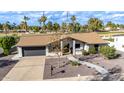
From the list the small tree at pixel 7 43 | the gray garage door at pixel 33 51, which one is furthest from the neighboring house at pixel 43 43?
the small tree at pixel 7 43

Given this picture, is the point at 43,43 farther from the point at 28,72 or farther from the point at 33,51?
the point at 28,72

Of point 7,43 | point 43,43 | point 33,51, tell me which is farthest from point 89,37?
point 7,43

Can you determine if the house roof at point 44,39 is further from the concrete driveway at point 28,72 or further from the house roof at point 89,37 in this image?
the concrete driveway at point 28,72

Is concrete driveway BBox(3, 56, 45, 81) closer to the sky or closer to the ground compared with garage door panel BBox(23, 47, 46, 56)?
closer to the ground

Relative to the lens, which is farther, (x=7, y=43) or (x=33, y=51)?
(x=7, y=43)

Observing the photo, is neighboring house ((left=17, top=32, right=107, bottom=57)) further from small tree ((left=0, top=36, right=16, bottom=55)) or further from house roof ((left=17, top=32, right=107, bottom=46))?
small tree ((left=0, top=36, right=16, bottom=55))

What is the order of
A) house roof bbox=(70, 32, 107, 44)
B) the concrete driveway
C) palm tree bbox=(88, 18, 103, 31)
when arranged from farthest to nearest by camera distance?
house roof bbox=(70, 32, 107, 44) → the concrete driveway → palm tree bbox=(88, 18, 103, 31)

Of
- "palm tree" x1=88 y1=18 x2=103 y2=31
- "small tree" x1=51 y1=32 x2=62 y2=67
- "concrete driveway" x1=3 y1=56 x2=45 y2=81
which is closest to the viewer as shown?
"palm tree" x1=88 y1=18 x2=103 y2=31

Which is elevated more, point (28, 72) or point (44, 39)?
point (44, 39)

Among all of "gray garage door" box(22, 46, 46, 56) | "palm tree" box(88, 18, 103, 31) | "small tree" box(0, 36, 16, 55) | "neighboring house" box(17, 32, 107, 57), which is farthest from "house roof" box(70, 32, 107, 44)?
"small tree" box(0, 36, 16, 55)
